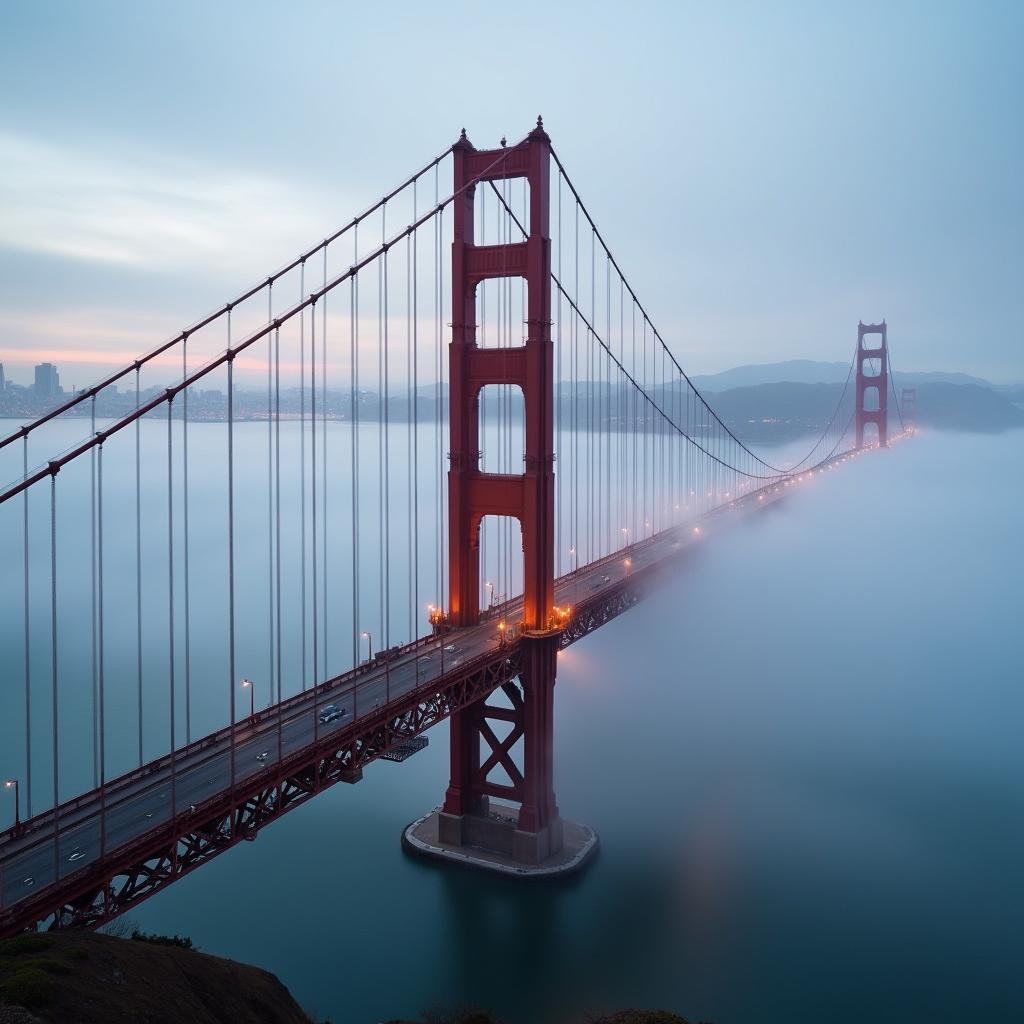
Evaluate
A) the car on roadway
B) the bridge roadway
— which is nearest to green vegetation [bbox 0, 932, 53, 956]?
the bridge roadway

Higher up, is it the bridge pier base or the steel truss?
the steel truss

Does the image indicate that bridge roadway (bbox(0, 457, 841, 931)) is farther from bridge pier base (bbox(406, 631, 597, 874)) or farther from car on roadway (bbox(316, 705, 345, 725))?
bridge pier base (bbox(406, 631, 597, 874))

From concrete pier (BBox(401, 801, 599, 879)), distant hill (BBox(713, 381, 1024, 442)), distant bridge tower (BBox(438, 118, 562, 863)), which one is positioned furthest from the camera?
distant hill (BBox(713, 381, 1024, 442))

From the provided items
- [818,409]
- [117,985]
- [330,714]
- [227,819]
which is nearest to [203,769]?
[227,819]

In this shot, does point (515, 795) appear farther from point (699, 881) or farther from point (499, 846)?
point (699, 881)

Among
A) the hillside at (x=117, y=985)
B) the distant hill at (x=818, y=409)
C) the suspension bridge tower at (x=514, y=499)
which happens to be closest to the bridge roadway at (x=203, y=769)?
the hillside at (x=117, y=985)

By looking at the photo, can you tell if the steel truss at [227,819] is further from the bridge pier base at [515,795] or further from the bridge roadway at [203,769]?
the bridge pier base at [515,795]
